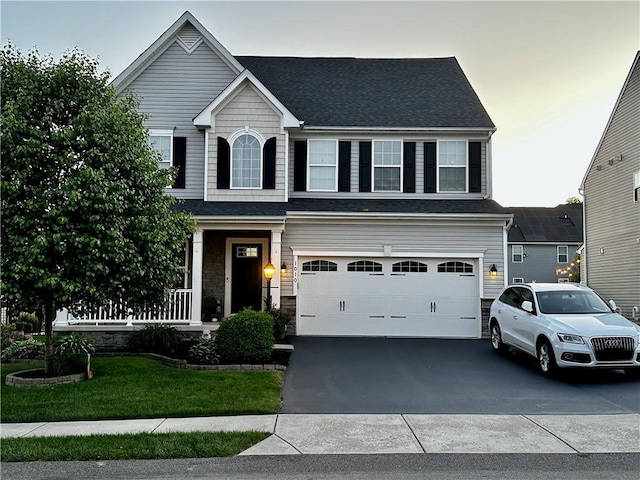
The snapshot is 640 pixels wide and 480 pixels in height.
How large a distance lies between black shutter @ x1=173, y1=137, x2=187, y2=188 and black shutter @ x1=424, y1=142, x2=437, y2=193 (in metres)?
7.45

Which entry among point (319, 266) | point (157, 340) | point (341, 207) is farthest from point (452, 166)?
point (157, 340)

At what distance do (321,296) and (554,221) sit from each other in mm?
29288

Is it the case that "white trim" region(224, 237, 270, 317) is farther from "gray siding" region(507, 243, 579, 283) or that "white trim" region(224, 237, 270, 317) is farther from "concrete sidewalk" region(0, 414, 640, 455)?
"gray siding" region(507, 243, 579, 283)

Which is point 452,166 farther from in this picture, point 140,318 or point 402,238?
point 140,318

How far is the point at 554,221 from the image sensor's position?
127 ft

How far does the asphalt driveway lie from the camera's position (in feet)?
26.3

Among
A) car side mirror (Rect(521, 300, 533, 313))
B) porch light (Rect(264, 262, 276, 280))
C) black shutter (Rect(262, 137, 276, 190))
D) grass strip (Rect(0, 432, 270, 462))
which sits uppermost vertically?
black shutter (Rect(262, 137, 276, 190))

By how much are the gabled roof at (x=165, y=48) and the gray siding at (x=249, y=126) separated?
1.30 meters

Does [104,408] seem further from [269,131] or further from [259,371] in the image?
[269,131]

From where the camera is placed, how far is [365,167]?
1647cm

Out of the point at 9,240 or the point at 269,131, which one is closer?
the point at 9,240

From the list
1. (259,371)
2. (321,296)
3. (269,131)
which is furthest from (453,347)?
(269,131)

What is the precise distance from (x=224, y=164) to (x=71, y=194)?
7237mm

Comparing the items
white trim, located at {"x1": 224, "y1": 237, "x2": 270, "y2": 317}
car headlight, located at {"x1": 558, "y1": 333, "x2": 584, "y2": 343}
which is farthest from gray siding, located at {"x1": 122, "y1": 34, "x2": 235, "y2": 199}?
car headlight, located at {"x1": 558, "y1": 333, "x2": 584, "y2": 343}
